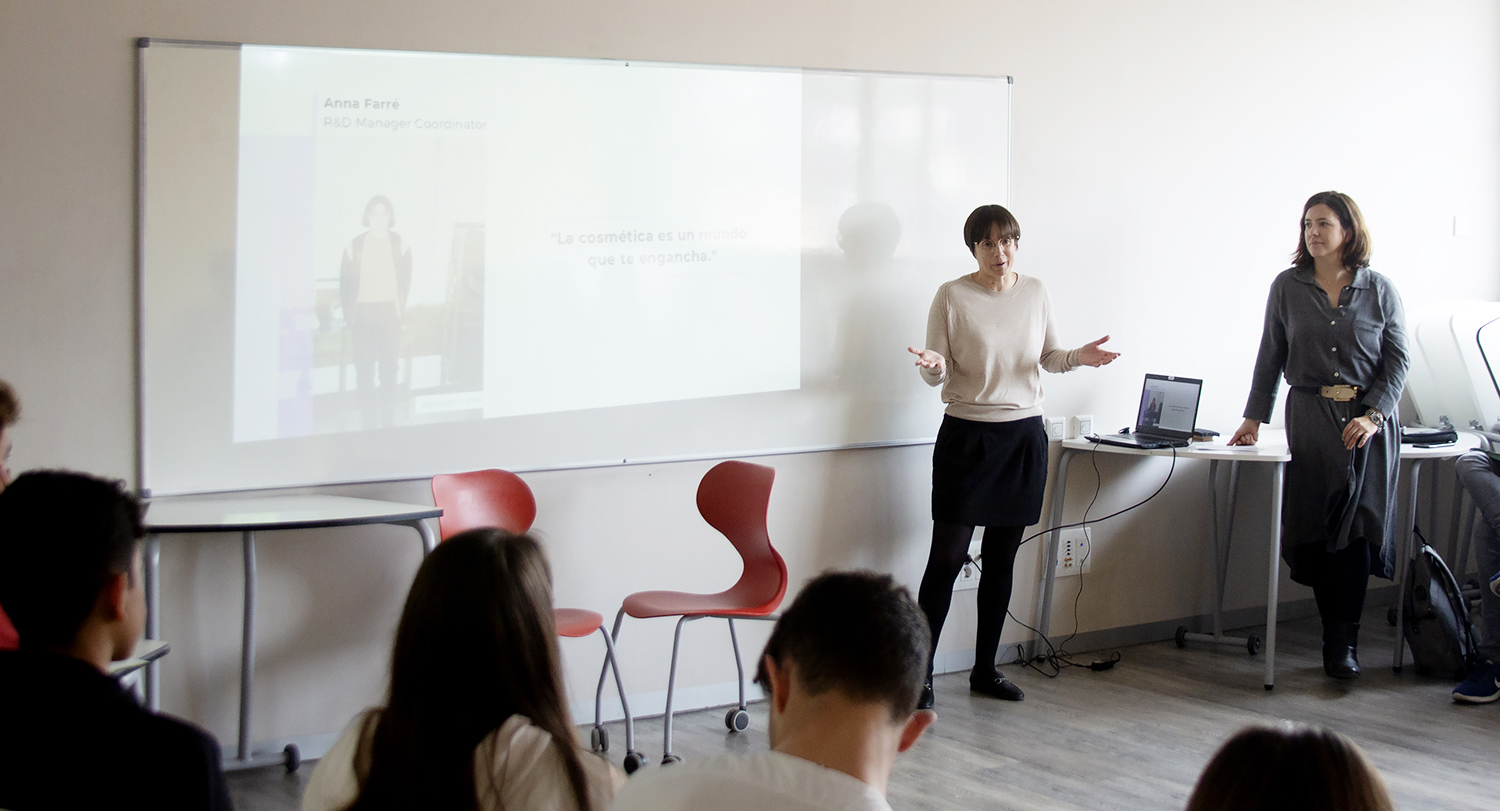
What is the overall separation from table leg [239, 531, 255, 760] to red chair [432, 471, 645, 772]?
492 mm

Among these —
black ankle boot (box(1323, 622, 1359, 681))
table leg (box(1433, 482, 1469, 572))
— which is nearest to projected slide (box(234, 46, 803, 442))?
black ankle boot (box(1323, 622, 1359, 681))

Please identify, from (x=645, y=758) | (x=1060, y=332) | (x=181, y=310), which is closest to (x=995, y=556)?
(x=1060, y=332)

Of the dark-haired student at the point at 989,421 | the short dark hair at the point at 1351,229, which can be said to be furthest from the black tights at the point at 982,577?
the short dark hair at the point at 1351,229

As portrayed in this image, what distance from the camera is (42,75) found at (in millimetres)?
2961

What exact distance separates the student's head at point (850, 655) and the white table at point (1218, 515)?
9.90 feet

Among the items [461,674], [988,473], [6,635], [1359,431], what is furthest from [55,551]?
[1359,431]

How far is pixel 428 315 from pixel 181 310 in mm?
638

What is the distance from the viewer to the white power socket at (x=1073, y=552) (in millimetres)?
4375

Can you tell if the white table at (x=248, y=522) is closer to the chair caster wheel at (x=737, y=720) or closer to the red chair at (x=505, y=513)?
the red chair at (x=505, y=513)

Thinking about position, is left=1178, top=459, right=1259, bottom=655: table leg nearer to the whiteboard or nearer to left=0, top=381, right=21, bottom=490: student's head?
the whiteboard

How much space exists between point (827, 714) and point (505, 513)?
228cm

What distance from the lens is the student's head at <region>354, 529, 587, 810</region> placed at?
1.24 meters

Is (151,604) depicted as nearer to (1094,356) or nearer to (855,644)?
(855,644)

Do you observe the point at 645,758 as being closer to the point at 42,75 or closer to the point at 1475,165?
the point at 42,75
